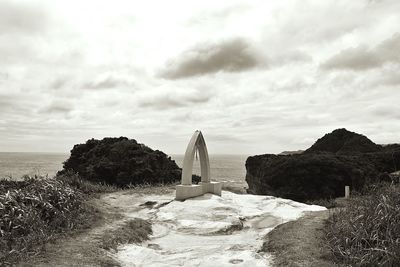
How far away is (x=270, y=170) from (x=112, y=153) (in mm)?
11083

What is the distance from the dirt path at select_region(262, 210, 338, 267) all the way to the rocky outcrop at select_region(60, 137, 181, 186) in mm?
11522

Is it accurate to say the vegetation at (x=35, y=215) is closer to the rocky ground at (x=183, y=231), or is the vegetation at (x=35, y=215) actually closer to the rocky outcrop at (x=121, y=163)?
the rocky ground at (x=183, y=231)

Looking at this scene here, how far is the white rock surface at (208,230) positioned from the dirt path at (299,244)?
0.33 meters

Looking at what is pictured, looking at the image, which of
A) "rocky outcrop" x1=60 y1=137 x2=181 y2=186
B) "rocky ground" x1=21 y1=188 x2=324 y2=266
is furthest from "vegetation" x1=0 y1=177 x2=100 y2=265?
"rocky outcrop" x1=60 y1=137 x2=181 y2=186

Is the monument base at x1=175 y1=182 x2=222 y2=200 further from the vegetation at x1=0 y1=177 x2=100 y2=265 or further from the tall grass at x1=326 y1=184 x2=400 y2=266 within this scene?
the tall grass at x1=326 y1=184 x2=400 y2=266

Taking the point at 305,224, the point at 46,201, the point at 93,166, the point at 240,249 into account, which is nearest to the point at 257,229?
the point at 305,224

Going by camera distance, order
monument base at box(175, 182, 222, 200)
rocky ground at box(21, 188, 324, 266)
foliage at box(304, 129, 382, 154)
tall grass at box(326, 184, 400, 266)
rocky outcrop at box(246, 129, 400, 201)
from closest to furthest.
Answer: tall grass at box(326, 184, 400, 266) → rocky ground at box(21, 188, 324, 266) → monument base at box(175, 182, 222, 200) → rocky outcrop at box(246, 129, 400, 201) → foliage at box(304, 129, 382, 154)

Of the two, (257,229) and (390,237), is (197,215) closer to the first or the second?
(257,229)

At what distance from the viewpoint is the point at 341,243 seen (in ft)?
24.8

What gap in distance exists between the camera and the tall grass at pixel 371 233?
21.1ft

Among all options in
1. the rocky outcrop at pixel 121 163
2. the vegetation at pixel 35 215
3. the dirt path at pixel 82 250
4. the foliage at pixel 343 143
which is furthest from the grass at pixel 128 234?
the foliage at pixel 343 143

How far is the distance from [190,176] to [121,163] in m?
8.48

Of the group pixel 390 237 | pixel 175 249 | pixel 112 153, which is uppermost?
pixel 112 153

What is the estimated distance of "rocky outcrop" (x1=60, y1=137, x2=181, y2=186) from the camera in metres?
21.4
